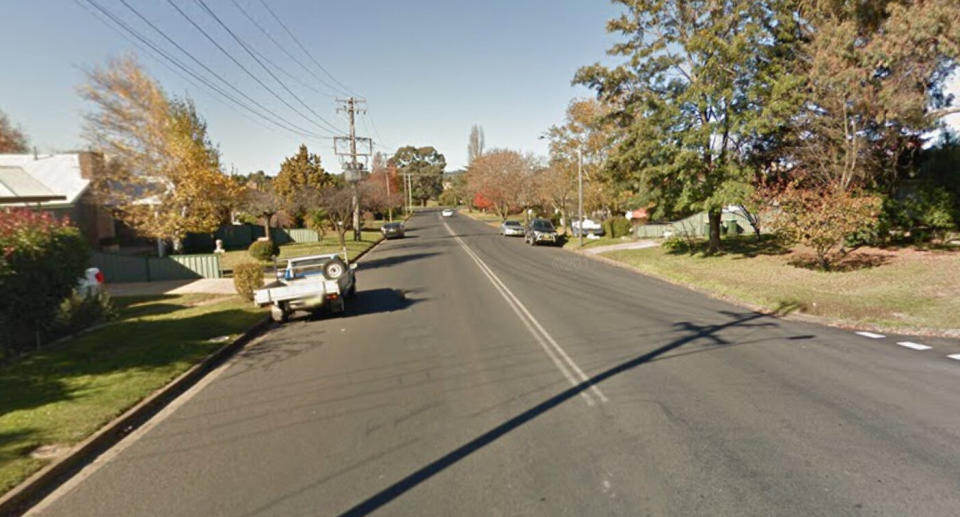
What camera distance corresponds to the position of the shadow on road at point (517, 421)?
12.0 ft

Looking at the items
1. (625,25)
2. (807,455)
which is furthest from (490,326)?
(625,25)

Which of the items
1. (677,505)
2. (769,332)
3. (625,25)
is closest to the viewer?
(677,505)

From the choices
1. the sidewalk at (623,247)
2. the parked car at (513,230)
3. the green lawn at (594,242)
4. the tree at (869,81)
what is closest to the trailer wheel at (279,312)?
the tree at (869,81)

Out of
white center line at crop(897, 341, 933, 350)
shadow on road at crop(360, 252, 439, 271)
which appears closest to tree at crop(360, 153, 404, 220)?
shadow on road at crop(360, 252, 439, 271)

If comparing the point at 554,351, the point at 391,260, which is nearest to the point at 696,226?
the point at 391,260

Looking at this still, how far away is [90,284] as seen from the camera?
11.0 m

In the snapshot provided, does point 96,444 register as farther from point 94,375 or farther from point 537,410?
point 537,410

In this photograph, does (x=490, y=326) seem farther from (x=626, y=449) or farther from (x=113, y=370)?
(x=113, y=370)

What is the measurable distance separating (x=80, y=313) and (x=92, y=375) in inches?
162

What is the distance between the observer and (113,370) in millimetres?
6836

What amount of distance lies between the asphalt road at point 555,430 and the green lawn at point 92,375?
608 mm

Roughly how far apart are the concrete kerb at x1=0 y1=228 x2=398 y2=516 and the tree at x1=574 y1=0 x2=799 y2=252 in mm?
16751

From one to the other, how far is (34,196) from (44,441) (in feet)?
29.9

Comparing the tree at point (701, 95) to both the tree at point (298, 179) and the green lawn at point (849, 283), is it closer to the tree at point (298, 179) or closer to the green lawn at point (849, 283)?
the green lawn at point (849, 283)
